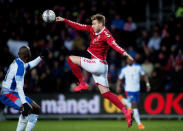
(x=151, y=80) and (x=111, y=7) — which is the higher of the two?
(x=111, y=7)

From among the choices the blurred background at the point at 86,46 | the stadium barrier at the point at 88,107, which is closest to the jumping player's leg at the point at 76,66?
the blurred background at the point at 86,46

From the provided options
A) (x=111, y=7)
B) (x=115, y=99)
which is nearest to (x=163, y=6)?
(x=111, y=7)

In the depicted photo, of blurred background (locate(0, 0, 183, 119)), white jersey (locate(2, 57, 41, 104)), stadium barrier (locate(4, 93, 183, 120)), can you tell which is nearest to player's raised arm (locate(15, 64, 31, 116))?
white jersey (locate(2, 57, 41, 104))

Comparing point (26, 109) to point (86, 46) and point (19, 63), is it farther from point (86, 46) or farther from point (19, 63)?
point (86, 46)

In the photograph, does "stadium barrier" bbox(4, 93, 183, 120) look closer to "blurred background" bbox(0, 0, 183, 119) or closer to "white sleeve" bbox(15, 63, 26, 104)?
"blurred background" bbox(0, 0, 183, 119)

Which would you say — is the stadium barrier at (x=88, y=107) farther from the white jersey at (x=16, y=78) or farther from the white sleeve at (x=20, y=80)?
the white sleeve at (x=20, y=80)

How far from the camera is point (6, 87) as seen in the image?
401 inches

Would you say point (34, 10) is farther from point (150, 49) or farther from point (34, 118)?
point (34, 118)

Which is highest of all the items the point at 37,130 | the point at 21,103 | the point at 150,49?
the point at 150,49

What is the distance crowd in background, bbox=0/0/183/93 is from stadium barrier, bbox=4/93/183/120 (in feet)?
1.20

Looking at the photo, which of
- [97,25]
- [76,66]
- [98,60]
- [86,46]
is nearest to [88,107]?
[86,46]

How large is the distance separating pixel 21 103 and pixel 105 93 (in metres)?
1.90

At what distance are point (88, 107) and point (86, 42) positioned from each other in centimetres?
308

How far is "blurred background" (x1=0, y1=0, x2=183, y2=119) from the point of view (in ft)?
56.5
